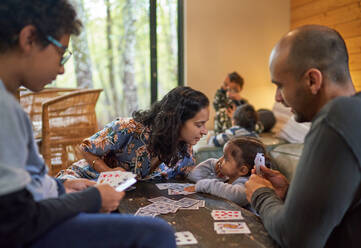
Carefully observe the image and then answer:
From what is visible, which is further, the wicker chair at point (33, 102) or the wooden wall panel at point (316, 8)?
the wooden wall panel at point (316, 8)

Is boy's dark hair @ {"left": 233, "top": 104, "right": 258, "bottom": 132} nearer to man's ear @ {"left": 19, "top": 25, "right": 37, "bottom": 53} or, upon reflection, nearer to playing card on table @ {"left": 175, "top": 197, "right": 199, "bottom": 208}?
playing card on table @ {"left": 175, "top": 197, "right": 199, "bottom": 208}

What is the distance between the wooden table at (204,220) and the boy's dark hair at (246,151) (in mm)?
546

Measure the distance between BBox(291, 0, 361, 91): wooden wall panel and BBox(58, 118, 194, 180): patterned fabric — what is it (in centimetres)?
354

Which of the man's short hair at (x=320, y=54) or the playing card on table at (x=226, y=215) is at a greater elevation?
the man's short hair at (x=320, y=54)

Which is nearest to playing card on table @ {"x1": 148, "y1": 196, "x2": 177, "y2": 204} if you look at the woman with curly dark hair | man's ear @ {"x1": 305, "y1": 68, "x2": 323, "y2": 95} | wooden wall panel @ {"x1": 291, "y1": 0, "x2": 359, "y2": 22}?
the woman with curly dark hair

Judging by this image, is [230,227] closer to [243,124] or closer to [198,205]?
[198,205]

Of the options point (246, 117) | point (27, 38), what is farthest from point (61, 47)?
point (246, 117)

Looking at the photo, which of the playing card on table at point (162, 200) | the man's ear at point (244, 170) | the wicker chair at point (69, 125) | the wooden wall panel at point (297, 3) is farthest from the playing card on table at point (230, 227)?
the wooden wall panel at point (297, 3)

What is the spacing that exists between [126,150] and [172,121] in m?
0.34

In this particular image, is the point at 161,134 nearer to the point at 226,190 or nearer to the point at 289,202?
the point at 226,190

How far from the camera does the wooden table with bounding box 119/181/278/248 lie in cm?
115

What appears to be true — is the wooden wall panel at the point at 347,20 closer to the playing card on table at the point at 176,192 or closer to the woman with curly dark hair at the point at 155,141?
the woman with curly dark hair at the point at 155,141

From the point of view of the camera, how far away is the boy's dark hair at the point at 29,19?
3.08 feet

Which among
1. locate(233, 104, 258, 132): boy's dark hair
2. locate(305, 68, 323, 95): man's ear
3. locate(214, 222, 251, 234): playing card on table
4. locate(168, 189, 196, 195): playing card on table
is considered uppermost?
locate(305, 68, 323, 95): man's ear
